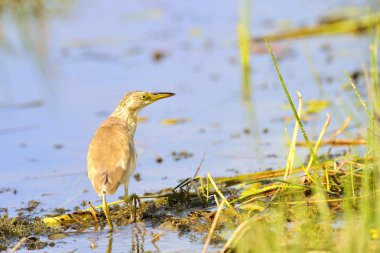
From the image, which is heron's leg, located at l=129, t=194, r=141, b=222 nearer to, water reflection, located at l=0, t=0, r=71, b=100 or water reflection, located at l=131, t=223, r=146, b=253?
water reflection, located at l=131, t=223, r=146, b=253

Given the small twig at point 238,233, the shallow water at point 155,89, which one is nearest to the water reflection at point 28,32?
the shallow water at point 155,89

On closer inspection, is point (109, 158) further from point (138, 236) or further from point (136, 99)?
point (136, 99)

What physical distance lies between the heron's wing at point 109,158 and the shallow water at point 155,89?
1.36 ft

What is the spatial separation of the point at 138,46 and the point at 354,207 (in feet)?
26.6

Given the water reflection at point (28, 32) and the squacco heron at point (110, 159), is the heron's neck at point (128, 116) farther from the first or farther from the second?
the water reflection at point (28, 32)

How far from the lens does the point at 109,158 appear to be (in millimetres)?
5840

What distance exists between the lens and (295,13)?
48.8 feet

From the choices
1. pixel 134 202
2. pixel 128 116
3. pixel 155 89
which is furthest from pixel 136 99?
pixel 155 89

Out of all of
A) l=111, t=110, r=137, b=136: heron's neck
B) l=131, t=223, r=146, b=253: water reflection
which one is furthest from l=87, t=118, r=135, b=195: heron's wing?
l=111, t=110, r=137, b=136: heron's neck

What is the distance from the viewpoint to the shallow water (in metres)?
7.80

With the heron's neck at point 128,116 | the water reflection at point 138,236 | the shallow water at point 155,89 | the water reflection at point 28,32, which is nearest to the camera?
the water reflection at point 138,236

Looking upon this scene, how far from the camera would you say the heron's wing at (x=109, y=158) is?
5.65 m

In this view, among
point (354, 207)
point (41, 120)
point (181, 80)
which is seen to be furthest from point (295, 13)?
point (354, 207)

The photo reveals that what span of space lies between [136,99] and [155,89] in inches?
148
